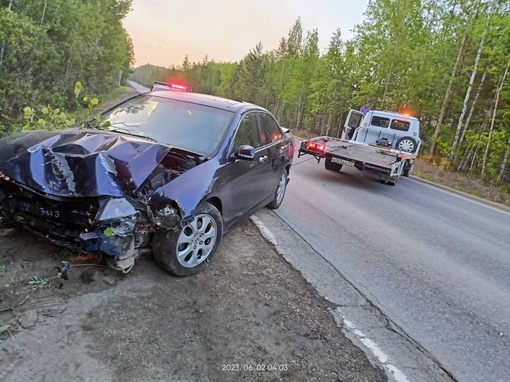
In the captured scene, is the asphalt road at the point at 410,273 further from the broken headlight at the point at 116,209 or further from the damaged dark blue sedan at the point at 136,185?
the broken headlight at the point at 116,209

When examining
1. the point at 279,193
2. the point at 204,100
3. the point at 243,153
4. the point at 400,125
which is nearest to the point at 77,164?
the point at 243,153

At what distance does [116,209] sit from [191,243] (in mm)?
921

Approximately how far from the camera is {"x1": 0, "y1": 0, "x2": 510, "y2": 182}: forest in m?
12.3

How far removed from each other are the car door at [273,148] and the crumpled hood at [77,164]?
7.79ft

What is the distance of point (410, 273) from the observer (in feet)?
15.8

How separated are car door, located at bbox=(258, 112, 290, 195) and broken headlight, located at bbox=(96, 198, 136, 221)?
2.72 m

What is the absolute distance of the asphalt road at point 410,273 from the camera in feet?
10.6

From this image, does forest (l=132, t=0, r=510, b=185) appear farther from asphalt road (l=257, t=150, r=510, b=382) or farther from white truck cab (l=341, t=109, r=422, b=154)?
asphalt road (l=257, t=150, r=510, b=382)

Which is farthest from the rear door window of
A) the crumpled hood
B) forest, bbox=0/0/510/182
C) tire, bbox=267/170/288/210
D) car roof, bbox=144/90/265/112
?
the crumpled hood

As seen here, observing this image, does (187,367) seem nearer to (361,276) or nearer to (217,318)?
(217,318)

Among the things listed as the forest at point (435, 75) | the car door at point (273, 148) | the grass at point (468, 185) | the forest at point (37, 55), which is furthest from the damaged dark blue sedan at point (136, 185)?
the forest at point (435, 75)

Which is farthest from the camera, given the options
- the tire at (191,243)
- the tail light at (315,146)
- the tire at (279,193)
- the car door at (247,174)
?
the tail light at (315,146)

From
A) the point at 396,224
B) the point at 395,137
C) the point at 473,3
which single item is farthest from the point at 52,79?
the point at 473,3

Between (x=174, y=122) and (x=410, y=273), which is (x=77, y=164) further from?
(x=410, y=273)
